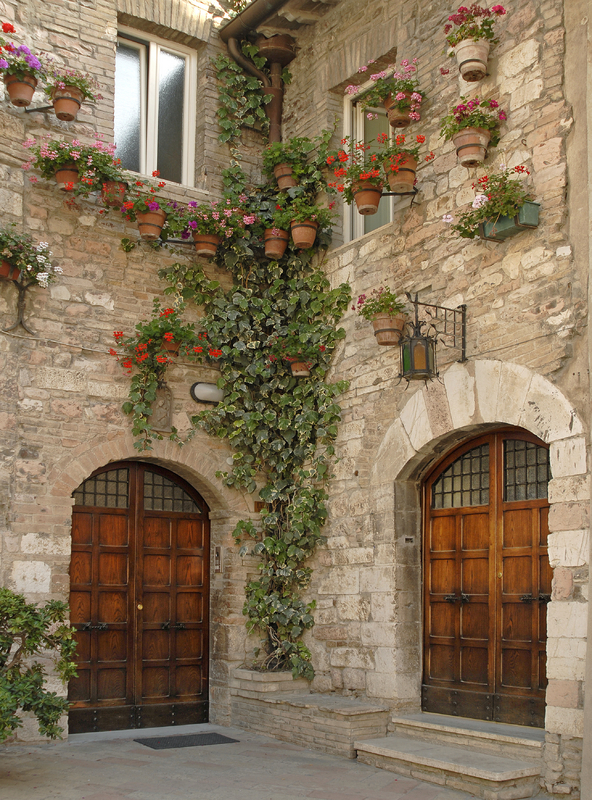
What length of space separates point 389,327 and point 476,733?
2784 millimetres

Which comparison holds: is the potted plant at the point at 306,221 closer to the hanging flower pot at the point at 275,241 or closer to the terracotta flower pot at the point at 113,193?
the hanging flower pot at the point at 275,241

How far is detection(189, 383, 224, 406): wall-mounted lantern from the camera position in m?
7.34

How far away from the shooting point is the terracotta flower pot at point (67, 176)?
6.65 metres

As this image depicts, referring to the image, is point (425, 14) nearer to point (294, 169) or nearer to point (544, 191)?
point (294, 169)

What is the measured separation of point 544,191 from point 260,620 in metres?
4.06

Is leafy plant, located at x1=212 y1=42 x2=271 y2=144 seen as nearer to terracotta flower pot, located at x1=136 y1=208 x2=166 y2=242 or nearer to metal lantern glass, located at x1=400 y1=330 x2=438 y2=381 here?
terracotta flower pot, located at x1=136 y1=208 x2=166 y2=242

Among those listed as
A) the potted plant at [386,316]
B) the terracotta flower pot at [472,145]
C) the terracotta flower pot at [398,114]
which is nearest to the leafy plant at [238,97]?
the terracotta flower pot at [398,114]

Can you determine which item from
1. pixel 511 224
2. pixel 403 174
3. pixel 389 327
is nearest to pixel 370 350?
pixel 389 327

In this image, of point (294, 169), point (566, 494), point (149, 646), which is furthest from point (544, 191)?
point (149, 646)

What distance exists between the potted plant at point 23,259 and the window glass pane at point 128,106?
56.1 inches

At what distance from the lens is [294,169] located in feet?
24.5

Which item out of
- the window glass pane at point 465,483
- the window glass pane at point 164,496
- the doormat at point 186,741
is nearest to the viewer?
the window glass pane at point 465,483

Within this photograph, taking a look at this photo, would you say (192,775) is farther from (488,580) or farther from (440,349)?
(440,349)

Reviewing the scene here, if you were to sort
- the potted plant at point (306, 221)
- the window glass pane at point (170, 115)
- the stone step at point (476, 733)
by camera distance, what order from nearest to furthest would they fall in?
the stone step at point (476, 733), the potted plant at point (306, 221), the window glass pane at point (170, 115)
